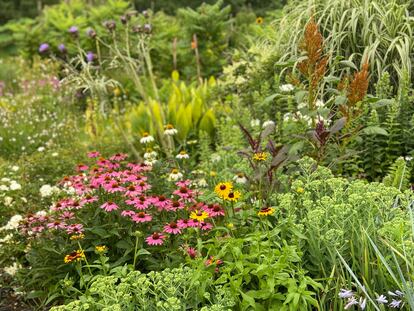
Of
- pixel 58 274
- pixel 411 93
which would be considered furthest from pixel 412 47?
pixel 58 274

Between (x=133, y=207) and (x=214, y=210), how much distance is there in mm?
470

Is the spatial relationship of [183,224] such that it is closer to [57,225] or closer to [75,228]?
[75,228]

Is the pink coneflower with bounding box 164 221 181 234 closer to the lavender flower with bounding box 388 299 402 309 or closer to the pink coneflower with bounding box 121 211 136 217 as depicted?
the pink coneflower with bounding box 121 211 136 217

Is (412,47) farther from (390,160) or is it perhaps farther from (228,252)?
(228,252)

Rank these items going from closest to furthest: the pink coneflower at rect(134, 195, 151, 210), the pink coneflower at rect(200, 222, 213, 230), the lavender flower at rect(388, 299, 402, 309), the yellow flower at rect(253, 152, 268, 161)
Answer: the lavender flower at rect(388, 299, 402, 309) → the pink coneflower at rect(200, 222, 213, 230) → the pink coneflower at rect(134, 195, 151, 210) → the yellow flower at rect(253, 152, 268, 161)

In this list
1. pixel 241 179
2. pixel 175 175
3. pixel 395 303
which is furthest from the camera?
pixel 175 175

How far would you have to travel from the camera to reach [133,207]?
113 inches

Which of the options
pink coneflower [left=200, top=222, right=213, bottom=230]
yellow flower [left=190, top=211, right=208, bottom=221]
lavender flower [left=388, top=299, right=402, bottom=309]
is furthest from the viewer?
pink coneflower [left=200, top=222, right=213, bottom=230]

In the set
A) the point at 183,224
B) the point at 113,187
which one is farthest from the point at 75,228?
the point at 183,224

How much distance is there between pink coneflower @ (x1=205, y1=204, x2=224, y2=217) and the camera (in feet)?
8.55

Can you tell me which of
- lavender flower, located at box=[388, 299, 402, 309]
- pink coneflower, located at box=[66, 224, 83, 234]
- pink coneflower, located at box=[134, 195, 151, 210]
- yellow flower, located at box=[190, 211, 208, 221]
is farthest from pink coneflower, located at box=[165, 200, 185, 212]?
lavender flower, located at box=[388, 299, 402, 309]

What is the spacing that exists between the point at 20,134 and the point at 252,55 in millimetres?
2492

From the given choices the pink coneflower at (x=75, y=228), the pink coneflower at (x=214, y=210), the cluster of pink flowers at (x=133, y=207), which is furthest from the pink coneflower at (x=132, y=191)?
the pink coneflower at (x=214, y=210)

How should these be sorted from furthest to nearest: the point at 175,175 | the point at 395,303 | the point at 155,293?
the point at 175,175, the point at 155,293, the point at 395,303
